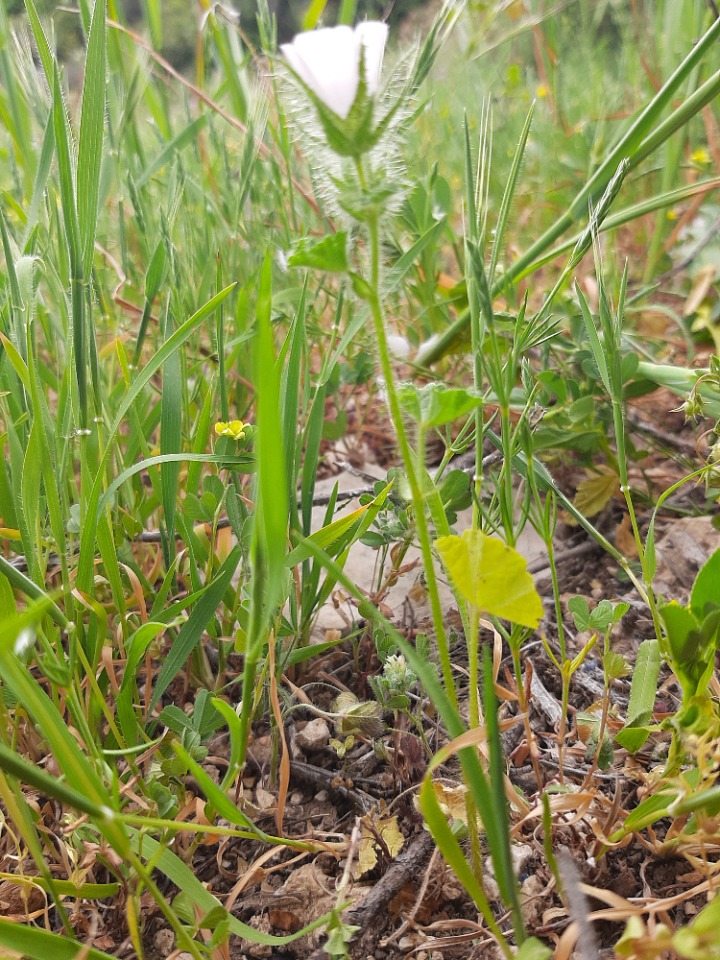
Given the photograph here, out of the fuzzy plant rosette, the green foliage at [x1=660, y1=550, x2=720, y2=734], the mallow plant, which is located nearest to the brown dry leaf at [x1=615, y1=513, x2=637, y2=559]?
the green foliage at [x1=660, y1=550, x2=720, y2=734]

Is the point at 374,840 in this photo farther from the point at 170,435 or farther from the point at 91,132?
the point at 91,132

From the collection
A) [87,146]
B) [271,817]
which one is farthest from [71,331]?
[271,817]

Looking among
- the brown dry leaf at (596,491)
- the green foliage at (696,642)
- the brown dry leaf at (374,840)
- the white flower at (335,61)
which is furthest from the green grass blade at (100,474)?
the brown dry leaf at (596,491)

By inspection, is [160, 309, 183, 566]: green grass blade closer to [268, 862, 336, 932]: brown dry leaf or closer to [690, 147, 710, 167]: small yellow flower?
[268, 862, 336, 932]: brown dry leaf

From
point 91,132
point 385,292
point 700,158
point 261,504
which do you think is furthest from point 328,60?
point 700,158

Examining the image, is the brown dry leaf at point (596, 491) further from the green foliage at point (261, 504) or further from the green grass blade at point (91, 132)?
the green grass blade at point (91, 132)

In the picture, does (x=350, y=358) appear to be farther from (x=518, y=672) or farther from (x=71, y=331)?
(x=518, y=672)
